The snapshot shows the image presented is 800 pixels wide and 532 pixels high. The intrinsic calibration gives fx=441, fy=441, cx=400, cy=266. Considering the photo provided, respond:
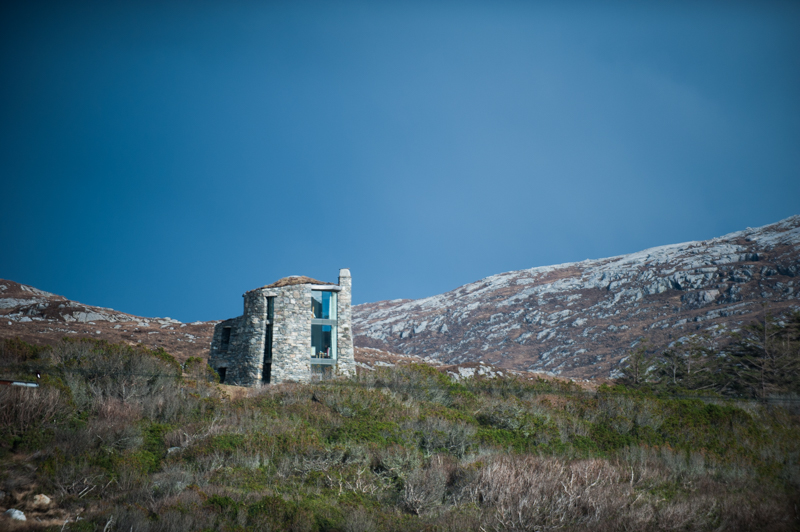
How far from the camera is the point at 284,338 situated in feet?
71.7

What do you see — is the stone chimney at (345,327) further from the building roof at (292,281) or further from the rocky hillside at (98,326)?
the rocky hillside at (98,326)

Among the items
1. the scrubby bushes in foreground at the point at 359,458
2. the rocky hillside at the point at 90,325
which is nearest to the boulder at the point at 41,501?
the scrubby bushes in foreground at the point at 359,458

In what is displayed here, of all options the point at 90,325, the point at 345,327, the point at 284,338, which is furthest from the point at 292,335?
the point at 90,325

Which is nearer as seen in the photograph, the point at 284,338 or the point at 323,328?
the point at 284,338

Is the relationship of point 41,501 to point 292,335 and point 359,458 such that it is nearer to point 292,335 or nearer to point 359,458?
point 359,458

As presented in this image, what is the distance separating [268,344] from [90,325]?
76.9 ft

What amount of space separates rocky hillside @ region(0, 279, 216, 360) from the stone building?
7460mm

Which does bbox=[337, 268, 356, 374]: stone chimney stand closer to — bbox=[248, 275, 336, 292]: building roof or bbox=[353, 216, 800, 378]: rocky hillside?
bbox=[248, 275, 336, 292]: building roof

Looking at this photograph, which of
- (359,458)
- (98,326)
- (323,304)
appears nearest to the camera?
(359,458)

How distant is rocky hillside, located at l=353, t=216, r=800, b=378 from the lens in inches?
2304

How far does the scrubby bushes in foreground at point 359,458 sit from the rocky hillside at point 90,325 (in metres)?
17.5

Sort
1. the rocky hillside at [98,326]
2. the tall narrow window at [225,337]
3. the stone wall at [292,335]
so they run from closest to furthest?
the stone wall at [292,335]
the tall narrow window at [225,337]
the rocky hillside at [98,326]

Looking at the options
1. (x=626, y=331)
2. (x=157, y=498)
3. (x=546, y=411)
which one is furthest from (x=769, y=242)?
(x=157, y=498)

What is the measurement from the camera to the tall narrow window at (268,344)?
21.7 m
